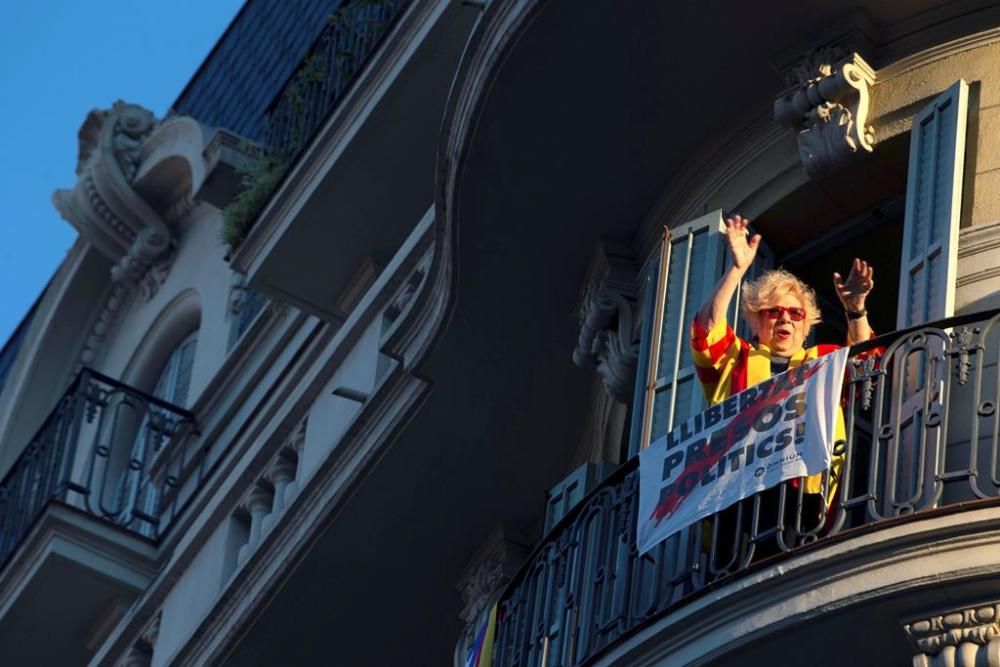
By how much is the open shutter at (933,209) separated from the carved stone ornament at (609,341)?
1924 mm

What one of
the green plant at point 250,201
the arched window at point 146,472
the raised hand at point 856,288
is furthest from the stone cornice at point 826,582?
the arched window at point 146,472

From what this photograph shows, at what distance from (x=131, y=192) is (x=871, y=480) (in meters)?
12.6

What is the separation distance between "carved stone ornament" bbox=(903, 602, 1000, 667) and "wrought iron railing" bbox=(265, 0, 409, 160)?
8004 mm

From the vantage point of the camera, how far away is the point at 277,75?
23.4m

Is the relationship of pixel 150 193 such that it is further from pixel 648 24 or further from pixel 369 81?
pixel 648 24

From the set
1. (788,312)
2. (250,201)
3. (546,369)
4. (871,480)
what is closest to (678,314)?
(788,312)

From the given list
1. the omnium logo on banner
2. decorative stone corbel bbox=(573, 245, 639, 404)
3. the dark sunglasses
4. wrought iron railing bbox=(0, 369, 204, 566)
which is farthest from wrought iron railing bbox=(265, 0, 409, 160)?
the omnium logo on banner

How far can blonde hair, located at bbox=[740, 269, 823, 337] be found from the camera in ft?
39.3

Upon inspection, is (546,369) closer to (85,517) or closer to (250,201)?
(85,517)

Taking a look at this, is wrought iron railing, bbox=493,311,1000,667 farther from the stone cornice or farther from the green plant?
the green plant

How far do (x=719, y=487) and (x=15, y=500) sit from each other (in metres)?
9.97

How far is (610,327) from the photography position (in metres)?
14.3

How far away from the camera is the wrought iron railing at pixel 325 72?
60.6ft

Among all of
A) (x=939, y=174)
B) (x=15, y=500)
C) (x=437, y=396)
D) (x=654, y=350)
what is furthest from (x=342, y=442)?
(x=15, y=500)
